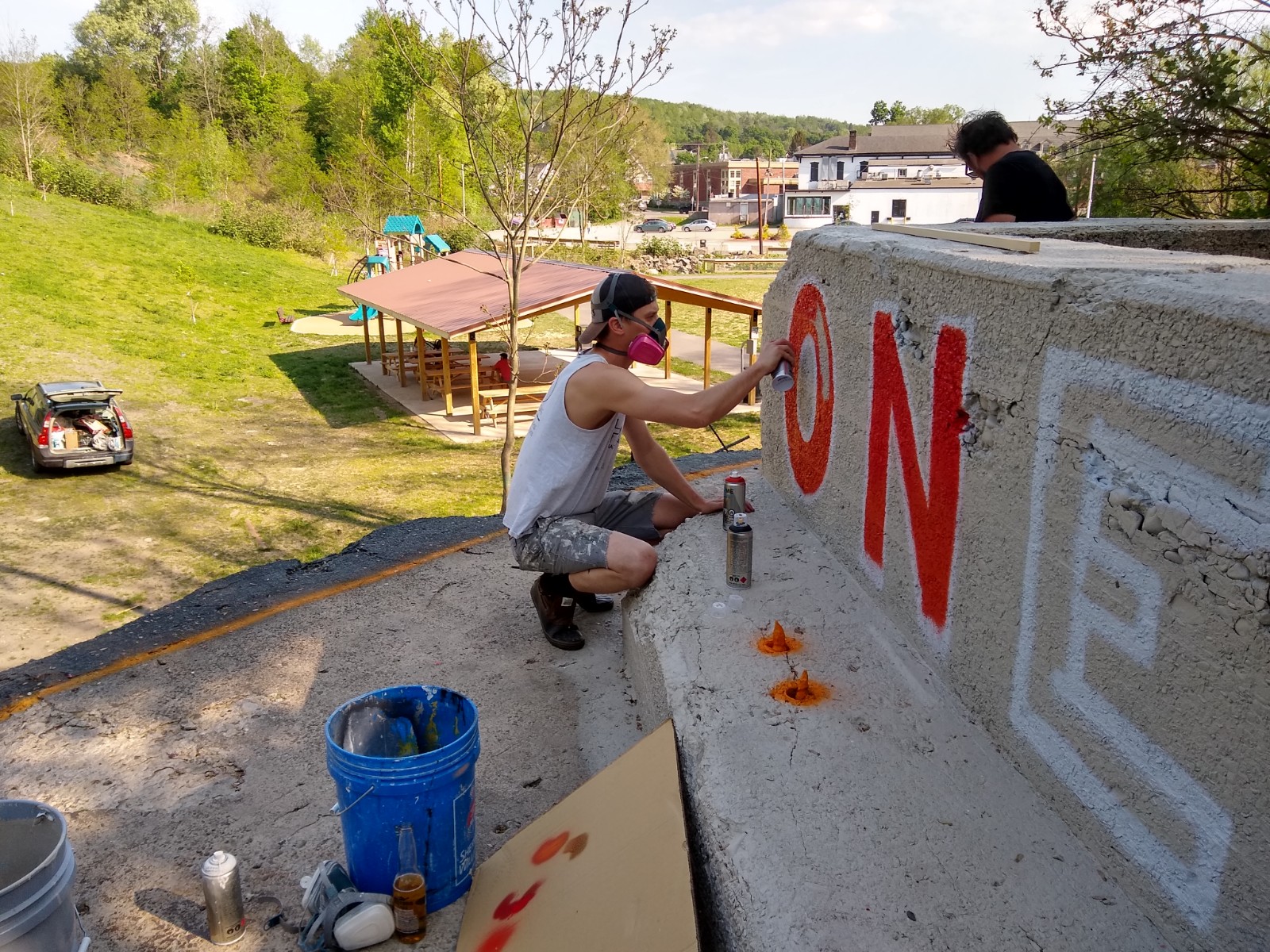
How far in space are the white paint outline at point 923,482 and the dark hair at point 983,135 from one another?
6.42ft

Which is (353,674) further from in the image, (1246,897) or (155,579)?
(155,579)

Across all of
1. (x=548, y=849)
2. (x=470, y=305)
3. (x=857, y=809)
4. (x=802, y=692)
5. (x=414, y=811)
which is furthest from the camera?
(x=470, y=305)

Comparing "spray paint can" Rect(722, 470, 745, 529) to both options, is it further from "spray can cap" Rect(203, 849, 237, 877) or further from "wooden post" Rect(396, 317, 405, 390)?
"wooden post" Rect(396, 317, 405, 390)

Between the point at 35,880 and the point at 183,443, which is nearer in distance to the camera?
the point at 35,880

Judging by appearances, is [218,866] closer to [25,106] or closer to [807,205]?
[25,106]

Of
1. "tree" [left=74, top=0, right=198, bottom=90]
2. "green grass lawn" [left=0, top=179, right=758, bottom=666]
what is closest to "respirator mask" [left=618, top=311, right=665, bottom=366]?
"green grass lawn" [left=0, top=179, right=758, bottom=666]

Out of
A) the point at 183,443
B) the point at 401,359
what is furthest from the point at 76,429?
the point at 401,359

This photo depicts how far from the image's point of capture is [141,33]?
6306 cm

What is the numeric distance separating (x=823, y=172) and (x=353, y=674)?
8317 cm

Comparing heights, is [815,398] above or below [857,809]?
above

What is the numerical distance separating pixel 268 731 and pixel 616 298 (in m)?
2.36

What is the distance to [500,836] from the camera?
3191 millimetres

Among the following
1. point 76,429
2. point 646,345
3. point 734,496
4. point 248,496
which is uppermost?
point 646,345

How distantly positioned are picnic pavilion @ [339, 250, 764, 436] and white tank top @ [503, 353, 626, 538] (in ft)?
32.8
